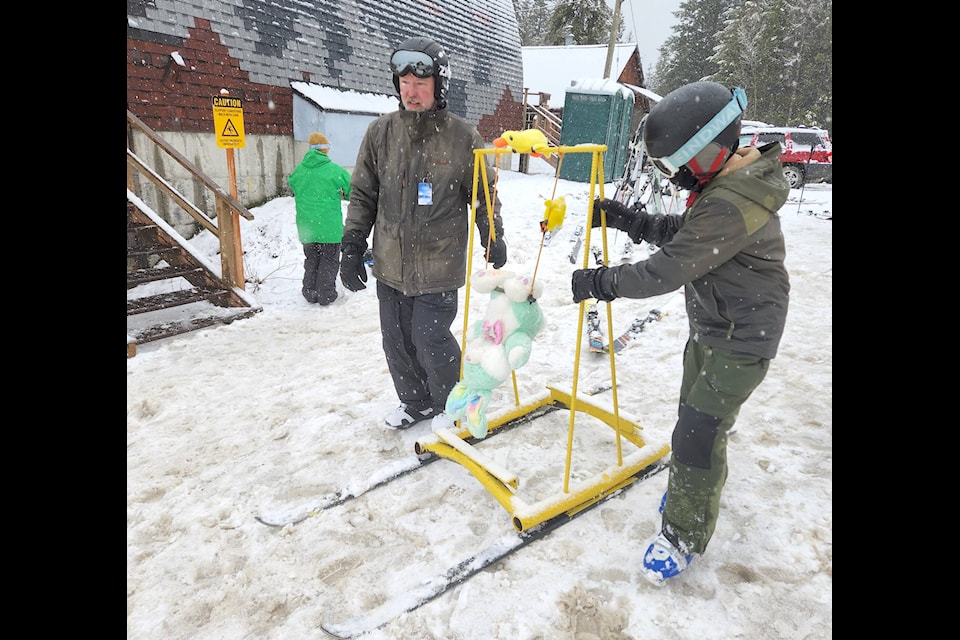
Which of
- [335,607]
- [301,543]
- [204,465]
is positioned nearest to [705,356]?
[335,607]

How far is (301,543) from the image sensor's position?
2.61m

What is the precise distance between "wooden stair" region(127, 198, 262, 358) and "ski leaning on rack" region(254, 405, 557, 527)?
10.9 feet

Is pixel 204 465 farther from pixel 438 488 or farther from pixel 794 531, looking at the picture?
pixel 794 531

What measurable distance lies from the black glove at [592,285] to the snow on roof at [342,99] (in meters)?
8.40

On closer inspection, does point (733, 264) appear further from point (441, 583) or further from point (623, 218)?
point (441, 583)

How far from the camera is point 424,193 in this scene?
318 cm

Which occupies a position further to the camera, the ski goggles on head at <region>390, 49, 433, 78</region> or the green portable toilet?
the green portable toilet

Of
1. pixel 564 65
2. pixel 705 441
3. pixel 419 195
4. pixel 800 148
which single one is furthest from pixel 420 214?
pixel 564 65

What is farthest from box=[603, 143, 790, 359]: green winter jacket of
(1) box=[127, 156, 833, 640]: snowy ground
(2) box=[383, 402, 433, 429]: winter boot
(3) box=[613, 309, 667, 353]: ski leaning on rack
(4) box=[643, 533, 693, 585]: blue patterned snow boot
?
(3) box=[613, 309, 667, 353]: ski leaning on rack

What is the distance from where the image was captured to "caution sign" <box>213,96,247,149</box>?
19.1ft

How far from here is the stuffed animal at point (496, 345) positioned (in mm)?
2818

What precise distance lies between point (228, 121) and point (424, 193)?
3.95 metres

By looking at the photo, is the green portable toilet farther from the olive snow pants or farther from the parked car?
the olive snow pants
